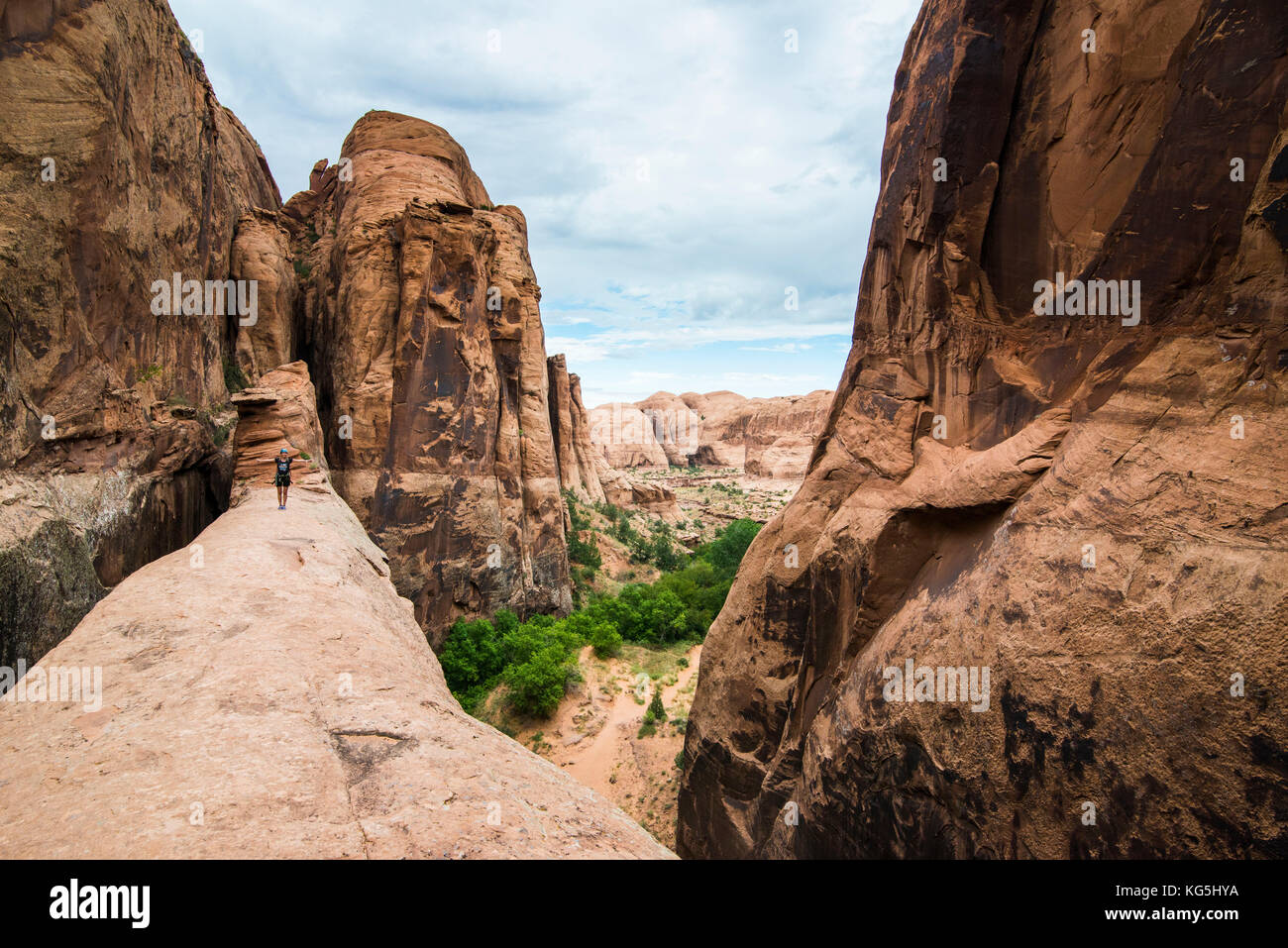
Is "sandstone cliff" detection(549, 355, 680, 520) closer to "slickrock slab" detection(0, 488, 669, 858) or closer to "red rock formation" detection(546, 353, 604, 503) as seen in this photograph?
"red rock formation" detection(546, 353, 604, 503)

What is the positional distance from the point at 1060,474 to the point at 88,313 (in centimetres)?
1307

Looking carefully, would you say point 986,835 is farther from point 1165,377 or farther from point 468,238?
point 468,238

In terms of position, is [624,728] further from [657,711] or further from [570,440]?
[570,440]

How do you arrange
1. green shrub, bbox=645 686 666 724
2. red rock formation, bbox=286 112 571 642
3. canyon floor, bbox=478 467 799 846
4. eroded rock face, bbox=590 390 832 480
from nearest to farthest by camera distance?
canyon floor, bbox=478 467 799 846 → green shrub, bbox=645 686 666 724 → red rock formation, bbox=286 112 571 642 → eroded rock face, bbox=590 390 832 480

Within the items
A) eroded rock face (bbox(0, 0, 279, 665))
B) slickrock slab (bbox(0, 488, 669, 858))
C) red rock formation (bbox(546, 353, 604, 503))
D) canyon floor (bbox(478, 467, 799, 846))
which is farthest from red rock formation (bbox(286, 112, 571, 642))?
red rock formation (bbox(546, 353, 604, 503))

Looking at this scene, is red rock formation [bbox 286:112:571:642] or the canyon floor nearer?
the canyon floor

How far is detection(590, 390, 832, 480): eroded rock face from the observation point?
230 feet

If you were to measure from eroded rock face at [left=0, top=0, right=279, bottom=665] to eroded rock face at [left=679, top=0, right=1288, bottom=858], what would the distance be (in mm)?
9345

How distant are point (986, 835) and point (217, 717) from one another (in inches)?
219

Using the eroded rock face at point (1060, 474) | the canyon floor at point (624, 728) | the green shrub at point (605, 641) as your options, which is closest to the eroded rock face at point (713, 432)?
the green shrub at point (605, 641)

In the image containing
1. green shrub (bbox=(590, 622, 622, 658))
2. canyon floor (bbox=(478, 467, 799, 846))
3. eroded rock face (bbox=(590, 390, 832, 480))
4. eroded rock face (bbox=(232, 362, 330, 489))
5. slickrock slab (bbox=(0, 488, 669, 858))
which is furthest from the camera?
eroded rock face (bbox=(590, 390, 832, 480))

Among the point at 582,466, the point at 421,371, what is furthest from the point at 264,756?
the point at 582,466

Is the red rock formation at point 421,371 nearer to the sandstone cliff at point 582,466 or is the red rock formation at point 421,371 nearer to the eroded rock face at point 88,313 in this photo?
the eroded rock face at point 88,313

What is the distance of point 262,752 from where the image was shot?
3.33 m
